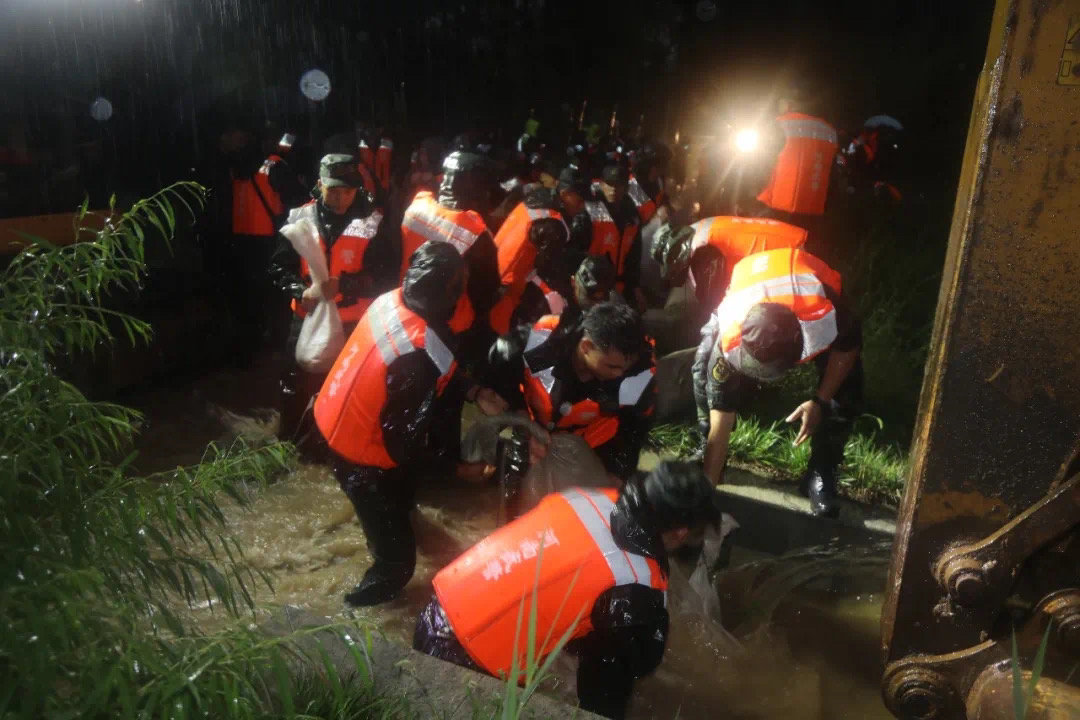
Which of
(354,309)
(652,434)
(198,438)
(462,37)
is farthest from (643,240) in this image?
(462,37)

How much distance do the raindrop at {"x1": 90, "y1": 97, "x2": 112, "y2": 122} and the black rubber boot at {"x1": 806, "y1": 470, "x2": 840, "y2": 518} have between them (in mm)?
6062

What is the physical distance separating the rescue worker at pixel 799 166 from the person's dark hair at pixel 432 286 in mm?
3081

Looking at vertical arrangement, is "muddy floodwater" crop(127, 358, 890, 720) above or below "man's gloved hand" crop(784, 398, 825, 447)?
below

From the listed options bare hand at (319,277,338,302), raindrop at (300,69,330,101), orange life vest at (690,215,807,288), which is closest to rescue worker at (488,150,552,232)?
orange life vest at (690,215,807,288)

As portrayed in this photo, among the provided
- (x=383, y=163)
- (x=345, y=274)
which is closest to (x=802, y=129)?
(x=345, y=274)

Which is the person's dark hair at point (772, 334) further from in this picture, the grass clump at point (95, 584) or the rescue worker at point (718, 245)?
the grass clump at point (95, 584)

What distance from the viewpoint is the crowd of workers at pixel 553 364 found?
2.26 meters

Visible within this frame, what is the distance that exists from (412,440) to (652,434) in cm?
226

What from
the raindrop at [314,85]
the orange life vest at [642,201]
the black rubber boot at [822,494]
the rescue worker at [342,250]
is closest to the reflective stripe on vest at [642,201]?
the orange life vest at [642,201]

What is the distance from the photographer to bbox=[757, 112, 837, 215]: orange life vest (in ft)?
18.0

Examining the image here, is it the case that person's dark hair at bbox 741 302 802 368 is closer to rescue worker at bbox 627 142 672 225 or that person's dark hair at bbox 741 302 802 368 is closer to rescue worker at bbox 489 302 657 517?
rescue worker at bbox 489 302 657 517

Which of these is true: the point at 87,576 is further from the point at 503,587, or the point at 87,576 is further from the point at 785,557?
the point at 785,557

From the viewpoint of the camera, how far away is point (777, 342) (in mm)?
3338

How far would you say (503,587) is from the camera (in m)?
2.28
